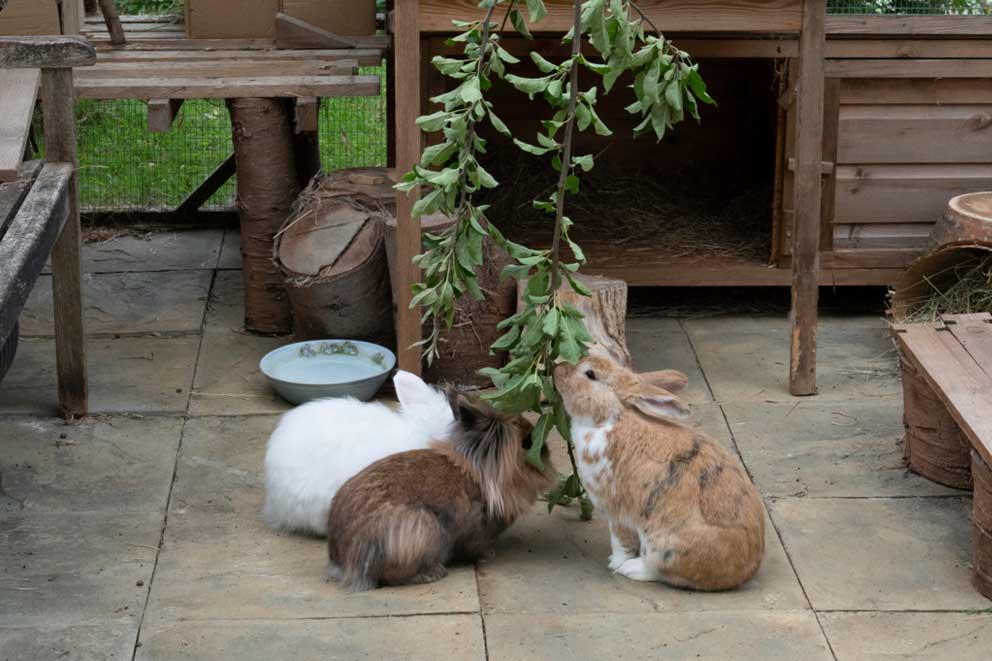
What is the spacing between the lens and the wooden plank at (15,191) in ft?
14.7

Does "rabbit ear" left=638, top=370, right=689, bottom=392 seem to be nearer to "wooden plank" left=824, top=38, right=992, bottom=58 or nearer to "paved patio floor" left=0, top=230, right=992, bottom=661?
"paved patio floor" left=0, top=230, right=992, bottom=661

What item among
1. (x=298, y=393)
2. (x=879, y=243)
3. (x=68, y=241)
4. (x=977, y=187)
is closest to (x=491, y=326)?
(x=298, y=393)

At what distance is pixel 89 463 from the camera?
5.11 metres

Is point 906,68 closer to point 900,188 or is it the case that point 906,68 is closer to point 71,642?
point 900,188

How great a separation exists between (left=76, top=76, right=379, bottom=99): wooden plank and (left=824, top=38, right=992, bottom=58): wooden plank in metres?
2.20

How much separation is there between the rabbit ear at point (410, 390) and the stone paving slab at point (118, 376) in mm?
1474

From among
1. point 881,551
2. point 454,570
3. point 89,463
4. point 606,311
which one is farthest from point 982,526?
point 89,463

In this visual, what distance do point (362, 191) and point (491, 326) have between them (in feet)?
3.36

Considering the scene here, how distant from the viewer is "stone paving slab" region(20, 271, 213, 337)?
21.9 ft

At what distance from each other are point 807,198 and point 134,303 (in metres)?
3.46

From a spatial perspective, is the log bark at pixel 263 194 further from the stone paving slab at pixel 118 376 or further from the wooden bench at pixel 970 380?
the wooden bench at pixel 970 380

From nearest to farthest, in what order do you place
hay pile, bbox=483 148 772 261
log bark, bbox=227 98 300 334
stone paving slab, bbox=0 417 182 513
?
stone paving slab, bbox=0 417 182 513
log bark, bbox=227 98 300 334
hay pile, bbox=483 148 772 261

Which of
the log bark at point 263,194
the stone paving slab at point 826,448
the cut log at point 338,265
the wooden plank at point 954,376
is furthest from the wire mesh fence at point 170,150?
the wooden plank at point 954,376

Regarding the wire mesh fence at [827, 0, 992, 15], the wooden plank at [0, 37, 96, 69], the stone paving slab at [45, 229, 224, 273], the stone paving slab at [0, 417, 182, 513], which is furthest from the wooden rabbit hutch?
the stone paving slab at [0, 417, 182, 513]
